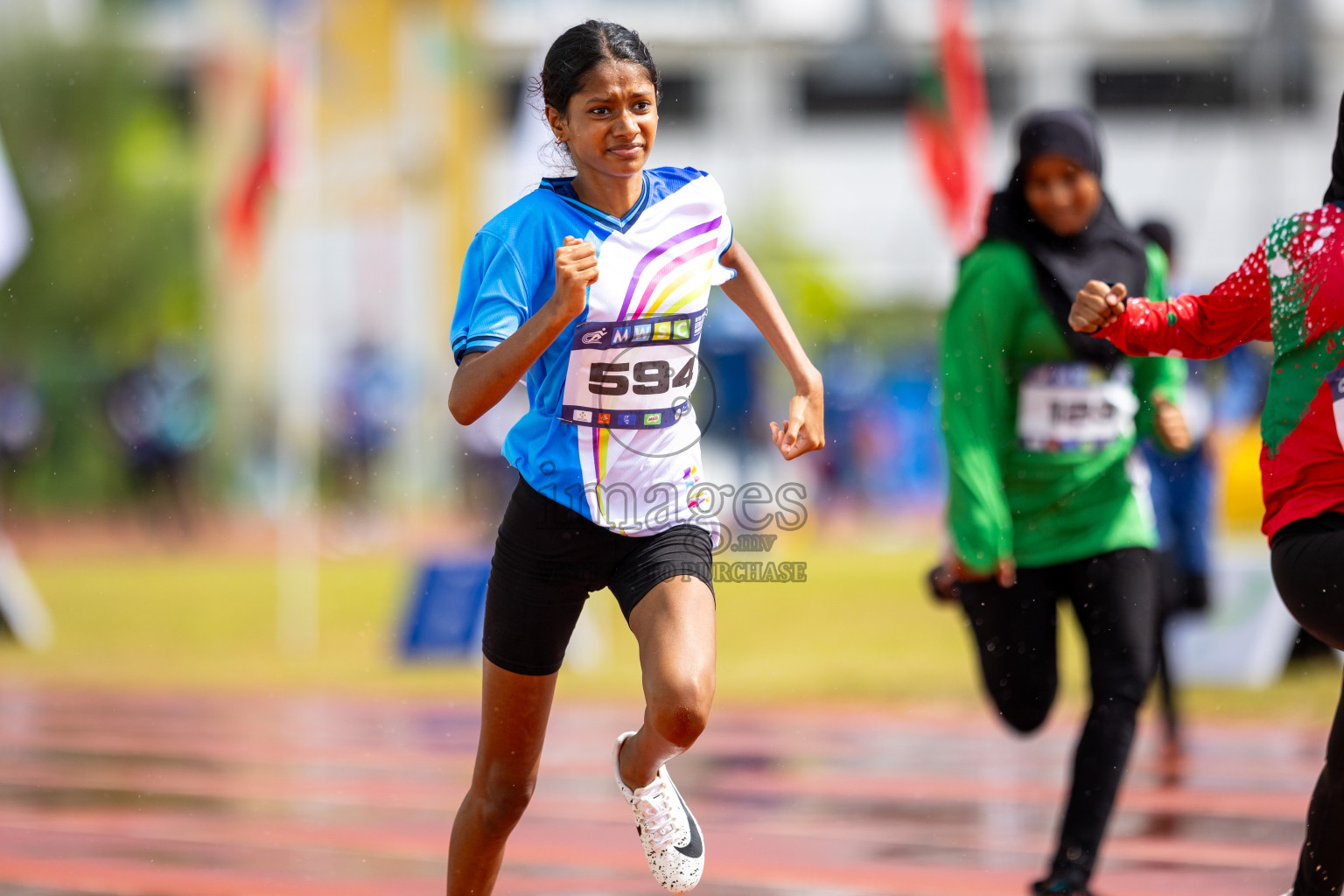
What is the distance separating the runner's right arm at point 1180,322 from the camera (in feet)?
14.0

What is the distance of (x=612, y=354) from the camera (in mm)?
3943

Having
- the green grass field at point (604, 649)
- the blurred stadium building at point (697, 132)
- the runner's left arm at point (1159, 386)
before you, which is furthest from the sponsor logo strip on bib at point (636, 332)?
the blurred stadium building at point (697, 132)

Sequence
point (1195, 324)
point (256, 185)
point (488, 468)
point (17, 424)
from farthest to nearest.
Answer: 1. point (17, 424)
2. point (488, 468)
3. point (256, 185)
4. point (1195, 324)

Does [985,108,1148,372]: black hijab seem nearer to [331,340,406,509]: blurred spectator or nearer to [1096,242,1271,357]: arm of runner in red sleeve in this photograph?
[1096,242,1271,357]: arm of runner in red sleeve

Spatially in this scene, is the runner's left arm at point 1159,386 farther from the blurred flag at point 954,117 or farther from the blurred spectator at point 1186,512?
the blurred flag at point 954,117

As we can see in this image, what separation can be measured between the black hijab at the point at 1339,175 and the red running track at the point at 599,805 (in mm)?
2258

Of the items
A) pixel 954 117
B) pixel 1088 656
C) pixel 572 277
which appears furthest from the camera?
pixel 954 117

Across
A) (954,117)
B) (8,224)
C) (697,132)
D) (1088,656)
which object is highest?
(697,132)

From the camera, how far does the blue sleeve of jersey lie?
376cm

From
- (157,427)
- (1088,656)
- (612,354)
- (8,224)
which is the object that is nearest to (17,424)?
(157,427)

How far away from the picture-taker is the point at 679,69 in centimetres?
4416

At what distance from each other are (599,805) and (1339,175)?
4.12m

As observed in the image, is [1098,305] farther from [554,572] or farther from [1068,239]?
[554,572]

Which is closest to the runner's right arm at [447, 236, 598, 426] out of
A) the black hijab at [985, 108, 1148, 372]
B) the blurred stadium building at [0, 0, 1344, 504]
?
the black hijab at [985, 108, 1148, 372]
